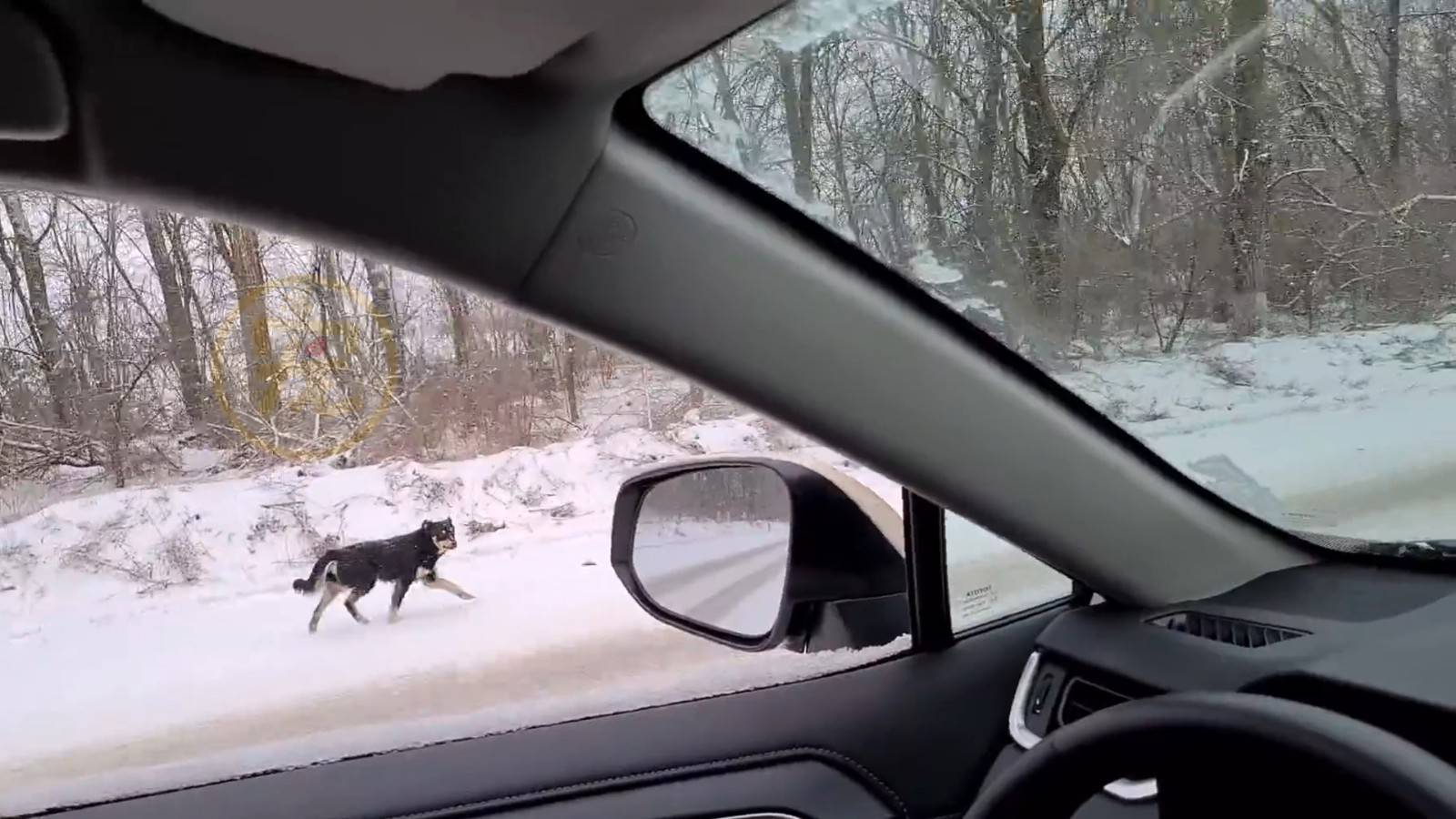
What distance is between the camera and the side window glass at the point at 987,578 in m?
2.05

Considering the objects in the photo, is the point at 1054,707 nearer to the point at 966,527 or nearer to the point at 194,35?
the point at 966,527

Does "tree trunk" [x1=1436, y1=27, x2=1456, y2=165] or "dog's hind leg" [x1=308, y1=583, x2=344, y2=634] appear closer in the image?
"tree trunk" [x1=1436, y1=27, x2=1456, y2=165]

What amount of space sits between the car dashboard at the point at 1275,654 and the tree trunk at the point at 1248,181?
1.70 feet

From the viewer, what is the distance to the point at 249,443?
6.25 ft

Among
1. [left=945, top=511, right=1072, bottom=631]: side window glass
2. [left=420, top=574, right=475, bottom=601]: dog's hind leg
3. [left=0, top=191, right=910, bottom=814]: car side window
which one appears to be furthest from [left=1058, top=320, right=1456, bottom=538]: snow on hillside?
[left=420, top=574, right=475, bottom=601]: dog's hind leg

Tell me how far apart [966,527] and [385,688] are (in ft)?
3.98

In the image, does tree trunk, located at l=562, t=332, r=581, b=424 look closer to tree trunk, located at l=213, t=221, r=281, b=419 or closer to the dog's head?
the dog's head

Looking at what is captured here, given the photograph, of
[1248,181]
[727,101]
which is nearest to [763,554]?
[727,101]

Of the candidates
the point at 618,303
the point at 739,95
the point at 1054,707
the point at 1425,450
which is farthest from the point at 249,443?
the point at 1425,450

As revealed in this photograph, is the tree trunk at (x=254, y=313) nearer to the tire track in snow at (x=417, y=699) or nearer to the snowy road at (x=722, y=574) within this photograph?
the tire track in snow at (x=417, y=699)

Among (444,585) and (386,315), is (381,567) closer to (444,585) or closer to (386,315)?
(444,585)

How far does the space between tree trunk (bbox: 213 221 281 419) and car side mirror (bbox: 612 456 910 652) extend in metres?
0.70

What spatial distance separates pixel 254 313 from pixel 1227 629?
71.2 inches

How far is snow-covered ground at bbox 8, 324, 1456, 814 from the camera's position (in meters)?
1.80
